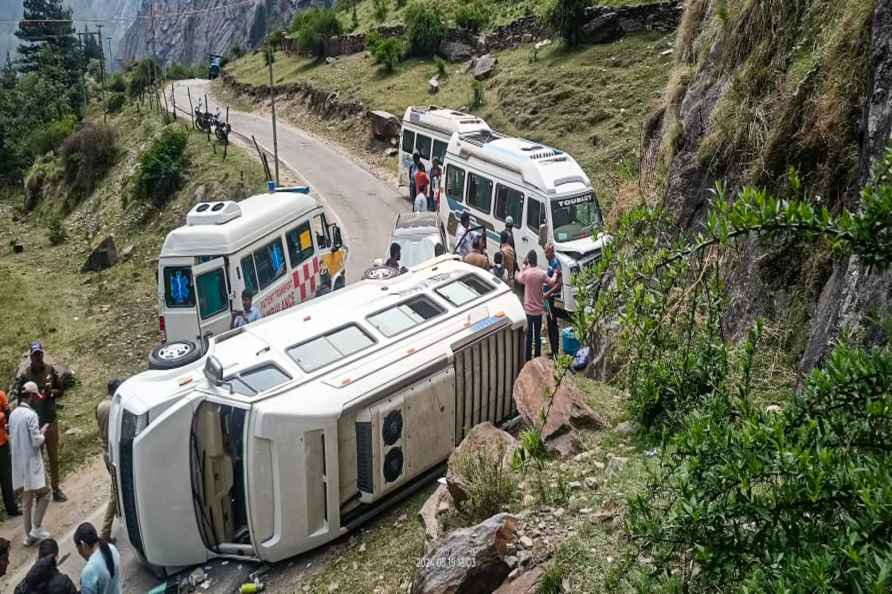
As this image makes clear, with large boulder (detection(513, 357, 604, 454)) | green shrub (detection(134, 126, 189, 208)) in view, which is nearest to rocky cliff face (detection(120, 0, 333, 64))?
green shrub (detection(134, 126, 189, 208))

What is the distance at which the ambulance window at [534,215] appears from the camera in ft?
50.2

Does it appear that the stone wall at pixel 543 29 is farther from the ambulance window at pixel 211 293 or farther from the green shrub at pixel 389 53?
the ambulance window at pixel 211 293

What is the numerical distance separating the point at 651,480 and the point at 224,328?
373 inches

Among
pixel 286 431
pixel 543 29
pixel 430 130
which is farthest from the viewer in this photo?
pixel 543 29

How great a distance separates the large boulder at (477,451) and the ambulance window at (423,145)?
15.7 m

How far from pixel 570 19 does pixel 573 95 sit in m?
4.70

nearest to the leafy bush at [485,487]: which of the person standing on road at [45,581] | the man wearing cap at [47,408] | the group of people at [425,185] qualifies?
the person standing on road at [45,581]

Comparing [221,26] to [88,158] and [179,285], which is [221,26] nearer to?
[88,158]

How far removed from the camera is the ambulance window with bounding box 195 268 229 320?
506 inches

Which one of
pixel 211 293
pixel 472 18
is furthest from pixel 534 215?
pixel 472 18

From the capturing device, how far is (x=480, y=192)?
56.5 feet

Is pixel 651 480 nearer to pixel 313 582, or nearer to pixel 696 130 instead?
pixel 313 582

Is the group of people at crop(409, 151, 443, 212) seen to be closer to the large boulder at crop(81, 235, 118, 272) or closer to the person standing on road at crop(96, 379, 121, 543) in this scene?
the large boulder at crop(81, 235, 118, 272)

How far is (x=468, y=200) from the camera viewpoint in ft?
57.9
